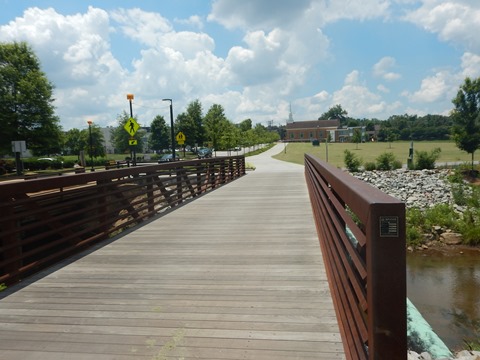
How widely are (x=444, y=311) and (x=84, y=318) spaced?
8730mm

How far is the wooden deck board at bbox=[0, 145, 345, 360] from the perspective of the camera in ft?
9.78

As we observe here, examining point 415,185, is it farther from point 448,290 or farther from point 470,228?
point 448,290

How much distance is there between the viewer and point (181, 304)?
12.5ft

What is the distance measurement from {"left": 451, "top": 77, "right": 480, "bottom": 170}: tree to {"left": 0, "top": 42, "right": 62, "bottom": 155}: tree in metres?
→ 35.9

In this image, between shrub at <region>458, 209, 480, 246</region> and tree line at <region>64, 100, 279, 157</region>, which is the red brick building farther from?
shrub at <region>458, 209, 480, 246</region>

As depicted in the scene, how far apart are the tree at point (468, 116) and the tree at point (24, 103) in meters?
35.9

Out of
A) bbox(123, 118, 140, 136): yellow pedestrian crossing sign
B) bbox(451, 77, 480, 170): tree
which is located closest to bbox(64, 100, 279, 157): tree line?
bbox(123, 118, 140, 136): yellow pedestrian crossing sign

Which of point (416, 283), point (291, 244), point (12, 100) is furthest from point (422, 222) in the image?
point (12, 100)

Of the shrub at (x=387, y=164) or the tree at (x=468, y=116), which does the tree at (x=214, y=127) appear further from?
the tree at (x=468, y=116)

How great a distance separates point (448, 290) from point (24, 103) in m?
36.9

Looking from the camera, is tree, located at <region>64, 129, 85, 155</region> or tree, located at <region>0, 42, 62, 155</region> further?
tree, located at <region>64, 129, 85, 155</region>

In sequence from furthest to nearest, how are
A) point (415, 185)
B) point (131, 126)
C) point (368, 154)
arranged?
point (368, 154), point (415, 185), point (131, 126)

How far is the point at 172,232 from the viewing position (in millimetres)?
7285

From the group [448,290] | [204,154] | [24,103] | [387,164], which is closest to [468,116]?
[387,164]
